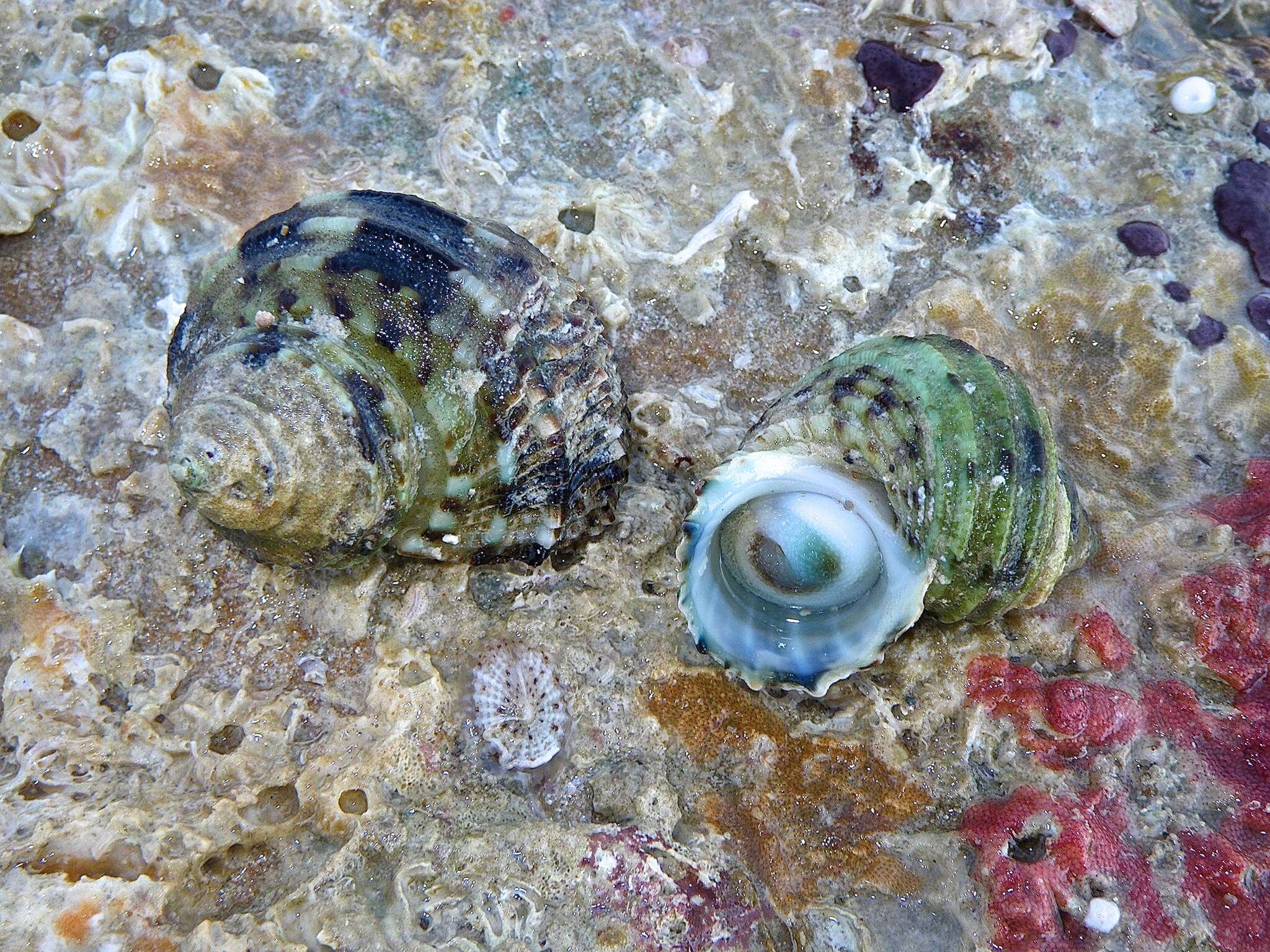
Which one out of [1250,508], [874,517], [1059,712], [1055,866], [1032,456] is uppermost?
[1032,456]

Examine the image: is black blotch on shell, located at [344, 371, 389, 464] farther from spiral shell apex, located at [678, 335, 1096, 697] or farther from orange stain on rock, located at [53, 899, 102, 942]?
orange stain on rock, located at [53, 899, 102, 942]

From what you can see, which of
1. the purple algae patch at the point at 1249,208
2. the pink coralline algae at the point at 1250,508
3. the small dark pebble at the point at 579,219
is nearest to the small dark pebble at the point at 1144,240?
the purple algae patch at the point at 1249,208

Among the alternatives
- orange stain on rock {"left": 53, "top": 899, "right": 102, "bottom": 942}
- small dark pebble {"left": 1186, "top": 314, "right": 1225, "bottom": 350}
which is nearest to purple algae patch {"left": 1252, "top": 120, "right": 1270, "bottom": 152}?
small dark pebble {"left": 1186, "top": 314, "right": 1225, "bottom": 350}

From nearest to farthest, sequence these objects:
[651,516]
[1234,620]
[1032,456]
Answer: [1032,456]
[1234,620]
[651,516]

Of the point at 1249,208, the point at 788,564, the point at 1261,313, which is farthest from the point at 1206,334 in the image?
the point at 788,564

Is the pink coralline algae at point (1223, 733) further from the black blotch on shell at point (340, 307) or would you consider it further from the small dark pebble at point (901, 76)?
the black blotch on shell at point (340, 307)

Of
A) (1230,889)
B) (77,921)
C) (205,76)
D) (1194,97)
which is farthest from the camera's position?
(1194,97)

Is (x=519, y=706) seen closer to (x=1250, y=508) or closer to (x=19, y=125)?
(x=1250, y=508)
